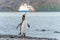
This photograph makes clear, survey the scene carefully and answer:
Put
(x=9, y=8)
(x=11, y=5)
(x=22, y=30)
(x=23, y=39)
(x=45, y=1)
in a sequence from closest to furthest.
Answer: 1. (x=23, y=39)
2. (x=22, y=30)
3. (x=9, y=8)
4. (x=11, y=5)
5. (x=45, y=1)

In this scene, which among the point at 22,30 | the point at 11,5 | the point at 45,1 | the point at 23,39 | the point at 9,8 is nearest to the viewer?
the point at 23,39

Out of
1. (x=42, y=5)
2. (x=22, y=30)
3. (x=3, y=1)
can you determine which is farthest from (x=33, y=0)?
(x=22, y=30)

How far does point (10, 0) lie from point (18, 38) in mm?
97711

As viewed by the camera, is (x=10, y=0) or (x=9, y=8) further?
(x=10, y=0)

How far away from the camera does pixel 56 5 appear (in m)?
112

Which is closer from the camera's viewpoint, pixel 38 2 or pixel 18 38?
pixel 18 38

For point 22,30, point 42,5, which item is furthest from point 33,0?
point 22,30

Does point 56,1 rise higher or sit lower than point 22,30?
lower

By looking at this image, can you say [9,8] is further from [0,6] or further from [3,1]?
[3,1]

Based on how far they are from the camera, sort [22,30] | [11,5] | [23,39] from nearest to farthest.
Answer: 1. [23,39]
2. [22,30]
3. [11,5]

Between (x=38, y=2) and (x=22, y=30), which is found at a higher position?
(x=22, y=30)

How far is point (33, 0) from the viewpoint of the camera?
107688 mm

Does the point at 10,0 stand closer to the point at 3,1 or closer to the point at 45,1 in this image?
the point at 3,1

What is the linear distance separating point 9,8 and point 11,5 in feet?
26.0
